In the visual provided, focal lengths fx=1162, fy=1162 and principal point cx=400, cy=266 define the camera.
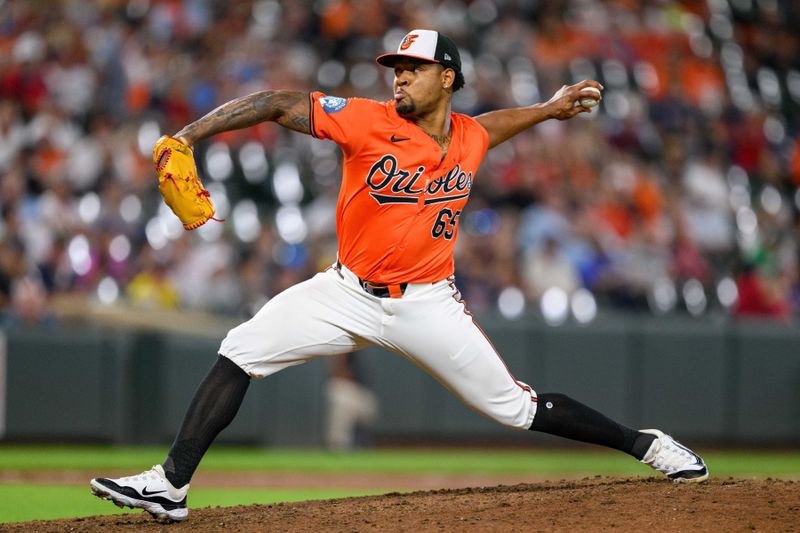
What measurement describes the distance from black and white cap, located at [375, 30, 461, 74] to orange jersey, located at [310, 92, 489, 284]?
0.72 ft

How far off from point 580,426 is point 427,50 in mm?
1799

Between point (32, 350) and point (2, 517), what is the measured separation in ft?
14.9

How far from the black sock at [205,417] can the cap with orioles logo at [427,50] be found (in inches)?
56.8

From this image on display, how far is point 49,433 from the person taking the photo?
10.6m

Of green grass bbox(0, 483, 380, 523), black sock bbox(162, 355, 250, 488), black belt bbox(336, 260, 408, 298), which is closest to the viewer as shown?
black sock bbox(162, 355, 250, 488)

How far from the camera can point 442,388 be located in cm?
1120

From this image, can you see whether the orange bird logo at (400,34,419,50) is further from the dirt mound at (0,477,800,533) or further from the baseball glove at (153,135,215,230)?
the dirt mound at (0,477,800,533)

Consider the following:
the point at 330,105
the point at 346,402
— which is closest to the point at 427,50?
the point at 330,105

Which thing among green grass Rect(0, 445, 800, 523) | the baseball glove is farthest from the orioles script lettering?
green grass Rect(0, 445, 800, 523)

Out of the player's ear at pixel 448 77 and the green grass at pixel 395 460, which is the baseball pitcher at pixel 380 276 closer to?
the player's ear at pixel 448 77

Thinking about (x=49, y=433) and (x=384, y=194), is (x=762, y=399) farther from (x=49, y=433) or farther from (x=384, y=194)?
(x=384, y=194)

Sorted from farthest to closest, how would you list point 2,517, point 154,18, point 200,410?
point 154,18, point 2,517, point 200,410

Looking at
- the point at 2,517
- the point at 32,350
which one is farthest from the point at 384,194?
the point at 32,350

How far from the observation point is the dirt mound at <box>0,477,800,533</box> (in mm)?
4574
